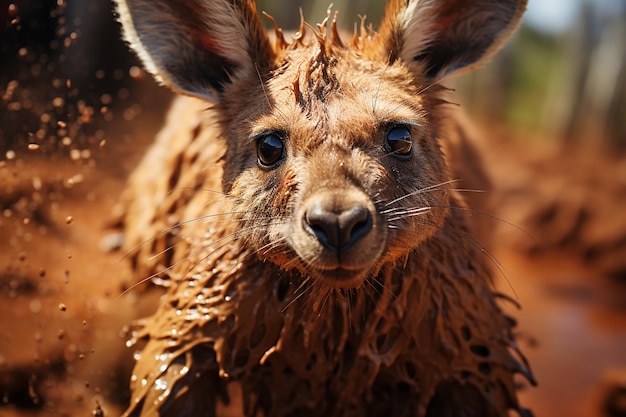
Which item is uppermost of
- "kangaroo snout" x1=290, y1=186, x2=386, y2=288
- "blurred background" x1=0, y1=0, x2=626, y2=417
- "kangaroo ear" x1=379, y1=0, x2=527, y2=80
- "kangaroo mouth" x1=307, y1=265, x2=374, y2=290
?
"kangaroo ear" x1=379, y1=0, x2=527, y2=80

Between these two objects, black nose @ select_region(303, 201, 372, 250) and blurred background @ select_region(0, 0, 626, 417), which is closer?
black nose @ select_region(303, 201, 372, 250)

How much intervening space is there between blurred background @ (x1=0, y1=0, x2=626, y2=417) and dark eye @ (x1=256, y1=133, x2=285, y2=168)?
140 cm

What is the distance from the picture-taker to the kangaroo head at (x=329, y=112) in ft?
9.54

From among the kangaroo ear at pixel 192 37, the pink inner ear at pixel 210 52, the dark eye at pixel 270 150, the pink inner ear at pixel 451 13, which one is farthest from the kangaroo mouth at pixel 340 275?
the pink inner ear at pixel 451 13

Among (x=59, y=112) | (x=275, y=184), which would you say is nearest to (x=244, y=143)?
(x=275, y=184)

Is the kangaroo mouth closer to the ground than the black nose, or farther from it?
closer to the ground

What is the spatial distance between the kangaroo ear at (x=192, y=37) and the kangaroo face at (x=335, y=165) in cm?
17

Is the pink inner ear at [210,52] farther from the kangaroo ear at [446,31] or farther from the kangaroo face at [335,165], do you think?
the kangaroo ear at [446,31]

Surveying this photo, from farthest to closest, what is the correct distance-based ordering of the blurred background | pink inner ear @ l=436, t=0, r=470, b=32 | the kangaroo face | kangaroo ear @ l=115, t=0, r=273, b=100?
the blurred background
pink inner ear @ l=436, t=0, r=470, b=32
kangaroo ear @ l=115, t=0, r=273, b=100
the kangaroo face

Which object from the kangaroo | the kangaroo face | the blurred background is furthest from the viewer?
the blurred background

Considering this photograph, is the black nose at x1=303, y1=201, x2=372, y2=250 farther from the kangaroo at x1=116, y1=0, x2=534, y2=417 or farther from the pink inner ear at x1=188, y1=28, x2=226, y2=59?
the pink inner ear at x1=188, y1=28, x2=226, y2=59

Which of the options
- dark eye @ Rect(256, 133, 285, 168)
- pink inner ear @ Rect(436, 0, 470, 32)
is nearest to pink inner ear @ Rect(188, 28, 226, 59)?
dark eye @ Rect(256, 133, 285, 168)

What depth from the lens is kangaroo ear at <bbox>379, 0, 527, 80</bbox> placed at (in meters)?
3.51

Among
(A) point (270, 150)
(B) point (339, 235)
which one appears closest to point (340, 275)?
(B) point (339, 235)
